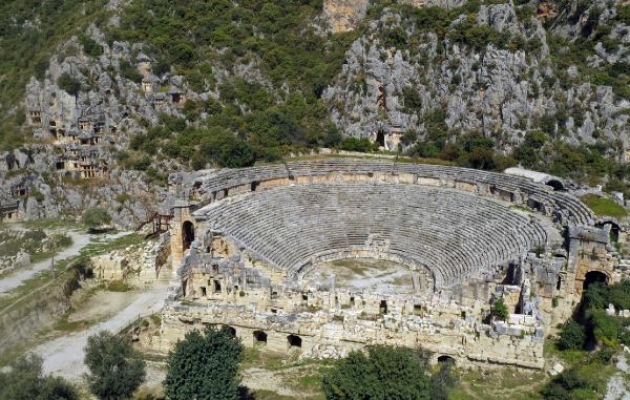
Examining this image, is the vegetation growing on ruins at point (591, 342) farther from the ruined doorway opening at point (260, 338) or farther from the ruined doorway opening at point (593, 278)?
the ruined doorway opening at point (260, 338)

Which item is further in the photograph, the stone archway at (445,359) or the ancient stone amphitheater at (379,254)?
the ancient stone amphitheater at (379,254)

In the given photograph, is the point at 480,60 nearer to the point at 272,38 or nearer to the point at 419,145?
the point at 419,145

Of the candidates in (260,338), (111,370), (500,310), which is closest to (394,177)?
(500,310)

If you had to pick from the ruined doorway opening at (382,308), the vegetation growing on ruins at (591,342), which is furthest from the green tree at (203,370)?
the vegetation growing on ruins at (591,342)

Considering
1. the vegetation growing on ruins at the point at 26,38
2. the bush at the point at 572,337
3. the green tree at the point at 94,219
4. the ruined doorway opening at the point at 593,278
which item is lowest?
the bush at the point at 572,337

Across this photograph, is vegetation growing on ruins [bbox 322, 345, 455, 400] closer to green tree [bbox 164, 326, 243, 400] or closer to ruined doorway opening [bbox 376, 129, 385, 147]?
green tree [bbox 164, 326, 243, 400]

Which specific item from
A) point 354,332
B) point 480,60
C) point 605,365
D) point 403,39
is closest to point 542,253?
point 605,365
